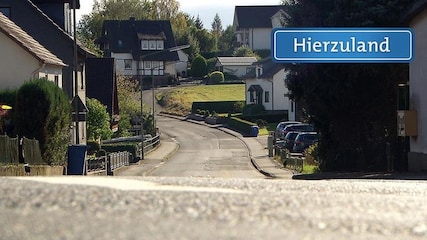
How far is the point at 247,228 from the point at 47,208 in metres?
1.49

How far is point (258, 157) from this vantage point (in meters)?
53.0

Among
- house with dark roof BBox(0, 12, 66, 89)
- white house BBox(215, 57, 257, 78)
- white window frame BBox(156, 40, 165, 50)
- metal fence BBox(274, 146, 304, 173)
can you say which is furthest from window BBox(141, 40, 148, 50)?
house with dark roof BBox(0, 12, 66, 89)

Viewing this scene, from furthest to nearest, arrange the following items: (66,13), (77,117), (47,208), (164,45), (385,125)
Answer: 1. (164,45)
2. (66,13)
3. (77,117)
4. (385,125)
5. (47,208)

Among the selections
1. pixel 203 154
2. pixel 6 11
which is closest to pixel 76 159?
pixel 6 11

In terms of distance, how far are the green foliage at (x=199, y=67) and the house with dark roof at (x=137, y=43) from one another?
926cm

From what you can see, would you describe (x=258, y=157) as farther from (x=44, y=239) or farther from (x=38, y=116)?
(x=44, y=239)

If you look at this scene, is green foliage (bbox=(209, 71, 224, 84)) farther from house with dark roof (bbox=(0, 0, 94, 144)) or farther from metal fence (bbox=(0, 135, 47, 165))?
metal fence (bbox=(0, 135, 47, 165))

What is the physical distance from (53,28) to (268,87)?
160 feet

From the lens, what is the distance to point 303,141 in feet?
165

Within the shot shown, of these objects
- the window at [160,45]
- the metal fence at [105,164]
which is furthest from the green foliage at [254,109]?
the metal fence at [105,164]

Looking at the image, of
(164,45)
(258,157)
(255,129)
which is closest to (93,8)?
(164,45)

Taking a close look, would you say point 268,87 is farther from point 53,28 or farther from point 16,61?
point 16,61

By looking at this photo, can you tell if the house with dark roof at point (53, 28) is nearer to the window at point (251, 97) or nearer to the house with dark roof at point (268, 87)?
the house with dark roof at point (268, 87)

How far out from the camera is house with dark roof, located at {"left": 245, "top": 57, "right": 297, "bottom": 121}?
299 ft
